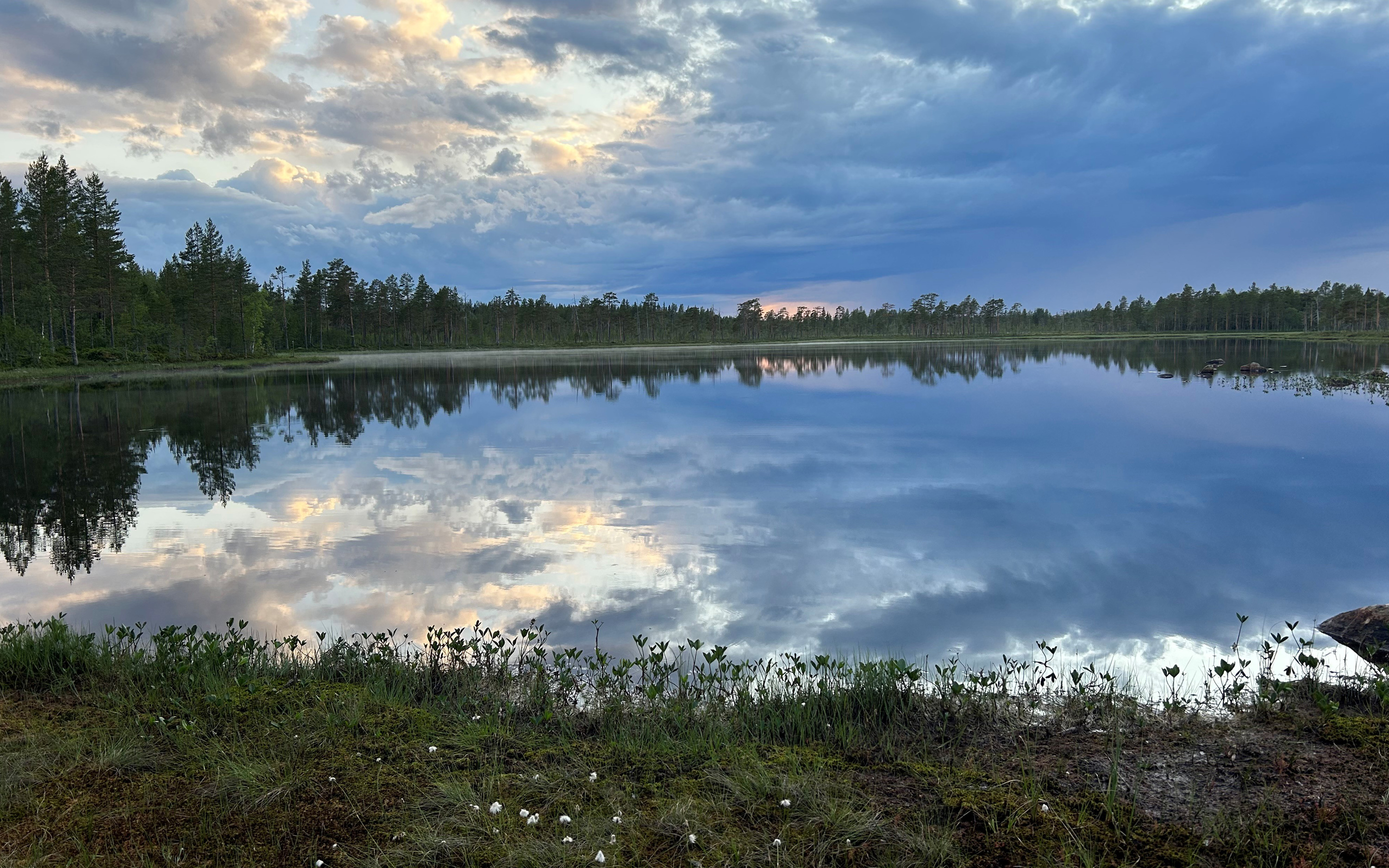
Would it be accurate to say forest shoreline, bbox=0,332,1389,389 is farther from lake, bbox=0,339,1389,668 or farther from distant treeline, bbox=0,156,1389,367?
lake, bbox=0,339,1389,668

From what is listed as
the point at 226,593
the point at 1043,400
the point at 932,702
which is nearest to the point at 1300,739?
the point at 932,702

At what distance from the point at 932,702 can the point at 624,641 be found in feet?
11.2

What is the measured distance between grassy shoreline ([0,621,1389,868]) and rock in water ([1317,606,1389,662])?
1.14 m

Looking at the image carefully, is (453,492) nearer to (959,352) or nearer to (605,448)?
(605,448)

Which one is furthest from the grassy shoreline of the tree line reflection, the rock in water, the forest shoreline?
the forest shoreline

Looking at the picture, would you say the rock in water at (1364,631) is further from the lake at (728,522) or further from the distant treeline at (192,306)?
the distant treeline at (192,306)

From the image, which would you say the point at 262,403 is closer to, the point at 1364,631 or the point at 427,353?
the point at 1364,631

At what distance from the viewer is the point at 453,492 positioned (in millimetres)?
15914

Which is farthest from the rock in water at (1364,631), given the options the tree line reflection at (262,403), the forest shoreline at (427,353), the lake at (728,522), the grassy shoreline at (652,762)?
the forest shoreline at (427,353)

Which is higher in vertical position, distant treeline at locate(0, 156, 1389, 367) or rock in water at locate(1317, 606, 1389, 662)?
distant treeline at locate(0, 156, 1389, 367)

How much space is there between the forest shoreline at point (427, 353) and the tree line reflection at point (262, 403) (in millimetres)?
6024

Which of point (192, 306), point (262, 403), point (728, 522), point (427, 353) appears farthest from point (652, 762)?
point (427, 353)

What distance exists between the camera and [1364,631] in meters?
7.58

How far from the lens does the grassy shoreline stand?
3.96 meters
